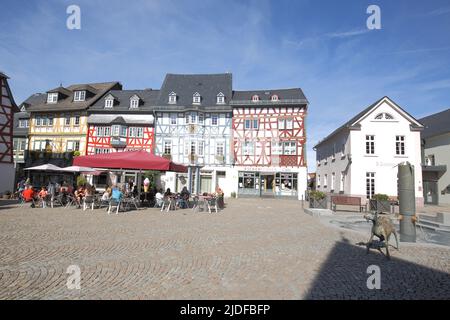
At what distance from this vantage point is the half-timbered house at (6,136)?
23344 millimetres

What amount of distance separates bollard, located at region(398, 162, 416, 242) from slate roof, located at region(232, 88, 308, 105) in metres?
22.9

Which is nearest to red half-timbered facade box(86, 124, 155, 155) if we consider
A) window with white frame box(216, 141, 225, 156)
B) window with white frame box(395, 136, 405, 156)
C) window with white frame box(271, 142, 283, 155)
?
window with white frame box(216, 141, 225, 156)

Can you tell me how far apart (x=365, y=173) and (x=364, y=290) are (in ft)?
68.9

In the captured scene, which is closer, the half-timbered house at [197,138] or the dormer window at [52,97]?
the half-timbered house at [197,138]

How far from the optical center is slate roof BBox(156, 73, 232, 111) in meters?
31.8

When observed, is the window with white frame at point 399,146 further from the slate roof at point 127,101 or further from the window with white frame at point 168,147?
the slate roof at point 127,101

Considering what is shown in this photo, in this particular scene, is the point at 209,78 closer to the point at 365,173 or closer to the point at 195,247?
the point at 365,173

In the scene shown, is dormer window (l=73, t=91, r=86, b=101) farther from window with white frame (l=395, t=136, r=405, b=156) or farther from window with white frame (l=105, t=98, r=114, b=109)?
window with white frame (l=395, t=136, r=405, b=156)

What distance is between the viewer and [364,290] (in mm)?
4262

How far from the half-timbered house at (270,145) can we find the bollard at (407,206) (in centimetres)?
2136

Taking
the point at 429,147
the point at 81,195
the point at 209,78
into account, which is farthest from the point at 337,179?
the point at 81,195

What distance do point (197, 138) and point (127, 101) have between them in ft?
33.3

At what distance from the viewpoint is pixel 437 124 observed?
30078mm

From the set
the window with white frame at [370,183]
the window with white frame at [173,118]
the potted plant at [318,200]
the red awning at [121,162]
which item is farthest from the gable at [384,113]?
the window with white frame at [173,118]
